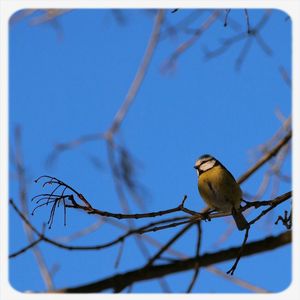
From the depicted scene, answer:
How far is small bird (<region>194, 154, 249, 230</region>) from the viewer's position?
6.66 ft

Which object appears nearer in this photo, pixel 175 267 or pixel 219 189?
pixel 175 267

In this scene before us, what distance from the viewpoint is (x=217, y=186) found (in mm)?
2100

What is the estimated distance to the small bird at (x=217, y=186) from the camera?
203 cm

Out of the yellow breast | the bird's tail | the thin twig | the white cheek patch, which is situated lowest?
the thin twig

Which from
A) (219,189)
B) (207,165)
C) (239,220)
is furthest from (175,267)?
(207,165)

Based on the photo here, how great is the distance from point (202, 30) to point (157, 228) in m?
0.97

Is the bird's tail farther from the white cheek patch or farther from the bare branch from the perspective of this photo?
the bare branch

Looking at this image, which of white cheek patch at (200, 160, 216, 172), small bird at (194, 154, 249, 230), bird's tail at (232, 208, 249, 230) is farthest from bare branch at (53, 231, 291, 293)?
white cheek patch at (200, 160, 216, 172)
